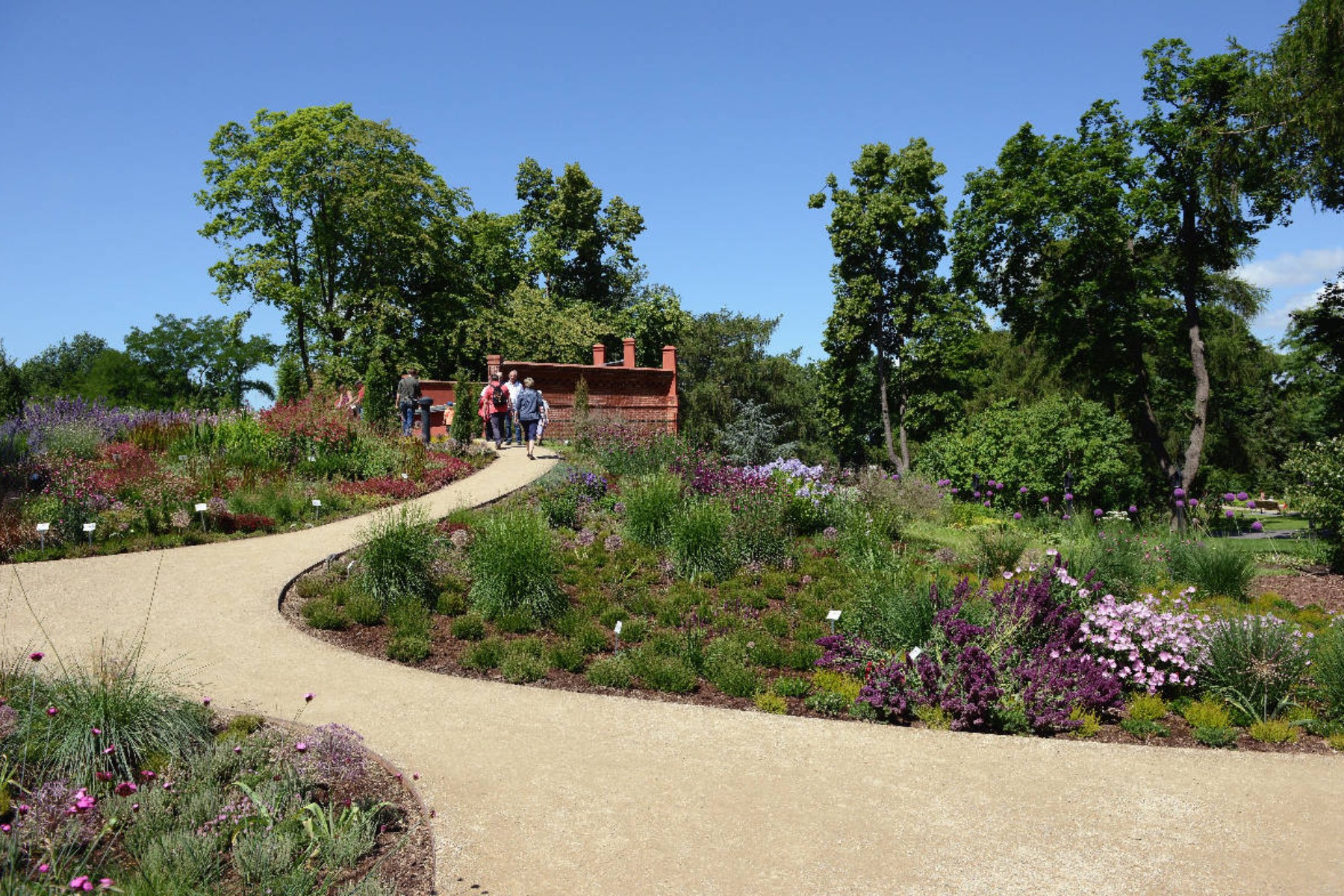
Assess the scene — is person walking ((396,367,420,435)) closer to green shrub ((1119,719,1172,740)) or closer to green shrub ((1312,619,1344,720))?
green shrub ((1119,719,1172,740))

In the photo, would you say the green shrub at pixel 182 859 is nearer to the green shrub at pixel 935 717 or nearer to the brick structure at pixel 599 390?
the green shrub at pixel 935 717

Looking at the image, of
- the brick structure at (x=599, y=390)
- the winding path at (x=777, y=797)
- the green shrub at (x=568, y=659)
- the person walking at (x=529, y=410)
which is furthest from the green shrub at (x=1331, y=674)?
the brick structure at (x=599, y=390)

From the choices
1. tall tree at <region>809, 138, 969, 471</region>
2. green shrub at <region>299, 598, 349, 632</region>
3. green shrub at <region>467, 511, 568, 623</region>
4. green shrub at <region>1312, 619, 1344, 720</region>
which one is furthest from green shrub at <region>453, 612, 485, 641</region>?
tall tree at <region>809, 138, 969, 471</region>

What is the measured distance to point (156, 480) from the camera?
42.1 feet

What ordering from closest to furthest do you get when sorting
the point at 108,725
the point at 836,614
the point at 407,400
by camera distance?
the point at 108,725 < the point at 836,614 < the point at 407,400

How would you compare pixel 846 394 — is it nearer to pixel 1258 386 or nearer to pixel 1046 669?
pixel 1258 386

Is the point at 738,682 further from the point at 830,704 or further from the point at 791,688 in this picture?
the point at 830,704

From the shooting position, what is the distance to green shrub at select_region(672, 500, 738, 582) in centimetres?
976

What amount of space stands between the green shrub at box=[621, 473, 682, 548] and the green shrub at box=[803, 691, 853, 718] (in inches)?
157

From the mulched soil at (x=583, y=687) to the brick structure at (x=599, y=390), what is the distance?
1317 centimetres

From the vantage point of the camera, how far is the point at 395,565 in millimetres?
9086

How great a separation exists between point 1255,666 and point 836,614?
10.1 ft

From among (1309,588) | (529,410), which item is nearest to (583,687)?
(1309,588)

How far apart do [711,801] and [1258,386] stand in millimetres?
35534
